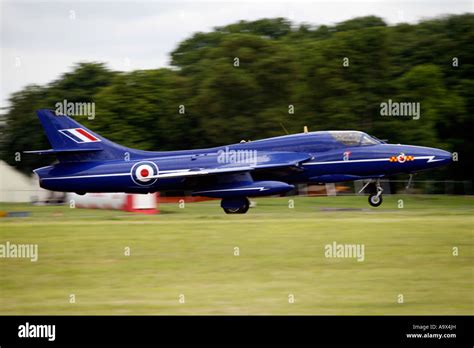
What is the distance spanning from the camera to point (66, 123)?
28312 millimetres

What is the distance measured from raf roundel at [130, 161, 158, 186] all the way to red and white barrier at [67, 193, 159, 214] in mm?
3815

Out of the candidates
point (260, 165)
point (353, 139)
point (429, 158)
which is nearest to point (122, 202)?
point (260, 165)

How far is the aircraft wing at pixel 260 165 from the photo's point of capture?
90.3 feet

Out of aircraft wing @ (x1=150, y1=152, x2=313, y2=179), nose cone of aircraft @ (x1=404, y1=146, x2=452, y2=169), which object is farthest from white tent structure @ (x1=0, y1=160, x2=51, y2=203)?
nose cone of aircraft @ (x1=404, y1=146, x2=452, y2=169)

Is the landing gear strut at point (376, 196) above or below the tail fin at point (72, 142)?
below

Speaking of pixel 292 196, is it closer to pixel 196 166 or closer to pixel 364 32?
pixel 364 32

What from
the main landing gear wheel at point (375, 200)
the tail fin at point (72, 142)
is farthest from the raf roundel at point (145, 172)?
the main landing gear wheel at point (375, 200)

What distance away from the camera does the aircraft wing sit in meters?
27.5

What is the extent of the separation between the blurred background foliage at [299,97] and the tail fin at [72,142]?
76.3 ft

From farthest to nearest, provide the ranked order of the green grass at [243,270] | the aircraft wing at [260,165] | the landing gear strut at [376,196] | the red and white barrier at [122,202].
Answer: the red and white barrier at [122,202]
the landing gear strut at [376,196]
the aircraft wing at [260,165]
the green grass at [243,270]

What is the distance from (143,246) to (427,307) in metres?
7.73

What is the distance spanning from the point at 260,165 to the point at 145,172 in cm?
408

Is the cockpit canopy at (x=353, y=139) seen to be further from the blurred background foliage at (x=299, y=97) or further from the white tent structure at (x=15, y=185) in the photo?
the white tent structure at (x=15, y=185)
